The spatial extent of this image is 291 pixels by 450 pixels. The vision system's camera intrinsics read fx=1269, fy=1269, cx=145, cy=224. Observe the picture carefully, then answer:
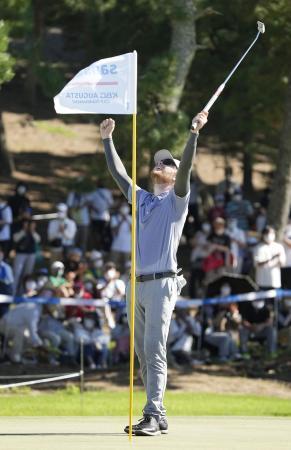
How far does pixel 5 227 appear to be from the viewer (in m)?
23.5

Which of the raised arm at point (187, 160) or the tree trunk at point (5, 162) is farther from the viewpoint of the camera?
the tree trunk at point (5, 162)

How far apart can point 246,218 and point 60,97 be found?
62.6 feet

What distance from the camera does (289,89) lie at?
2370 cm

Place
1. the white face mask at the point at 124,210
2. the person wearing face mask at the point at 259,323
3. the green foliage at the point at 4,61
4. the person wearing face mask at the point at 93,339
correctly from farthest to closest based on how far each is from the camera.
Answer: the white face mask at the point at 124,210 → the person wearing face mask at the point at 259,323 → the person wearing face mask at the point at 93,339 → the green foliage at the point at 4,61

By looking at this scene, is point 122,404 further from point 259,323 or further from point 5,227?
point 5,227

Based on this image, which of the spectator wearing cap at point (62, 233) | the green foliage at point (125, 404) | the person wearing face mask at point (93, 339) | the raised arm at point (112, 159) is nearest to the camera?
the raised arm at point (112, 159)

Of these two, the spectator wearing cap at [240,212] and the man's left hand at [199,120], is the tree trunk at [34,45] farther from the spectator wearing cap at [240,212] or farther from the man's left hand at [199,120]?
the man's left hand at [199,120]

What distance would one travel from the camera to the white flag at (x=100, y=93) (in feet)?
29.3

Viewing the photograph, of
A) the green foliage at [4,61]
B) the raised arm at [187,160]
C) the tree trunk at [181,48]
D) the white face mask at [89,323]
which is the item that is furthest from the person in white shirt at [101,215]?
the raised arm at [187,160]

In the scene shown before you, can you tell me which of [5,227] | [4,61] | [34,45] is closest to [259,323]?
[5,227]

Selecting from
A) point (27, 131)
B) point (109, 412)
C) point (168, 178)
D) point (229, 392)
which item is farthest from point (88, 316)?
point (27, 131)

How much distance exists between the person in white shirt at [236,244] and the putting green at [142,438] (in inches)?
502

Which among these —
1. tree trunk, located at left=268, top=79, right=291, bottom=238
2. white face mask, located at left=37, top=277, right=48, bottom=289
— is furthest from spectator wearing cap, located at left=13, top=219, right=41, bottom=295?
tree trunk, located at left=268, top=79, right=291, bottom=238

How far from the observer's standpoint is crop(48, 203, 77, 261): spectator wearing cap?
2395 cm
